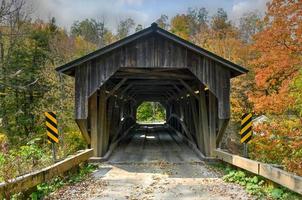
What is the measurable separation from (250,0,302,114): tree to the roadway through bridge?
3.23 m

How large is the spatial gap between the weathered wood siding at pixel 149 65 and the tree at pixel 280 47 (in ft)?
8.81

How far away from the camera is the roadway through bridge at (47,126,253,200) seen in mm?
6434

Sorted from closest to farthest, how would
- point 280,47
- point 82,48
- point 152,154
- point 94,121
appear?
point 94,121 < point 152,154 < point 280,47 < point 82,48

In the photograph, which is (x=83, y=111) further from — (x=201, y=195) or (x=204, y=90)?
(x=201, y=195)

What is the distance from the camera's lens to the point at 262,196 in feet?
20.3

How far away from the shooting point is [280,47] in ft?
41.8

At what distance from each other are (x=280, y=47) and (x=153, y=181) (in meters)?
7.59

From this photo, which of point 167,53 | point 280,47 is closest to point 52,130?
point 167,53

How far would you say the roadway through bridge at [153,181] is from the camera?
6.43 metres

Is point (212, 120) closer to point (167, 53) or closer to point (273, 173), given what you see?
point (167, 53)

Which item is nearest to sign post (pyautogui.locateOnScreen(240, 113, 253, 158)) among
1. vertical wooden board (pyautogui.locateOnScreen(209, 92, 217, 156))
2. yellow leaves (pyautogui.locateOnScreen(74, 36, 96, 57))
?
vertical wooden board (pyautogui.locateOnScreen(209, 92, 217, 156))

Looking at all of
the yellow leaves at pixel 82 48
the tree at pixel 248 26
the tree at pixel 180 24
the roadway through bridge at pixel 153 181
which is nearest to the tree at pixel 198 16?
the tree at pixel 180 24

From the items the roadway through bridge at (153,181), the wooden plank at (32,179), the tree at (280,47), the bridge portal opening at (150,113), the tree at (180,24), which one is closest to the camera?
the wooden plank at (32,179)

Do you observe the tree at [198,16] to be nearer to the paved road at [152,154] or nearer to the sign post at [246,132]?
the paved road at [152,154]
